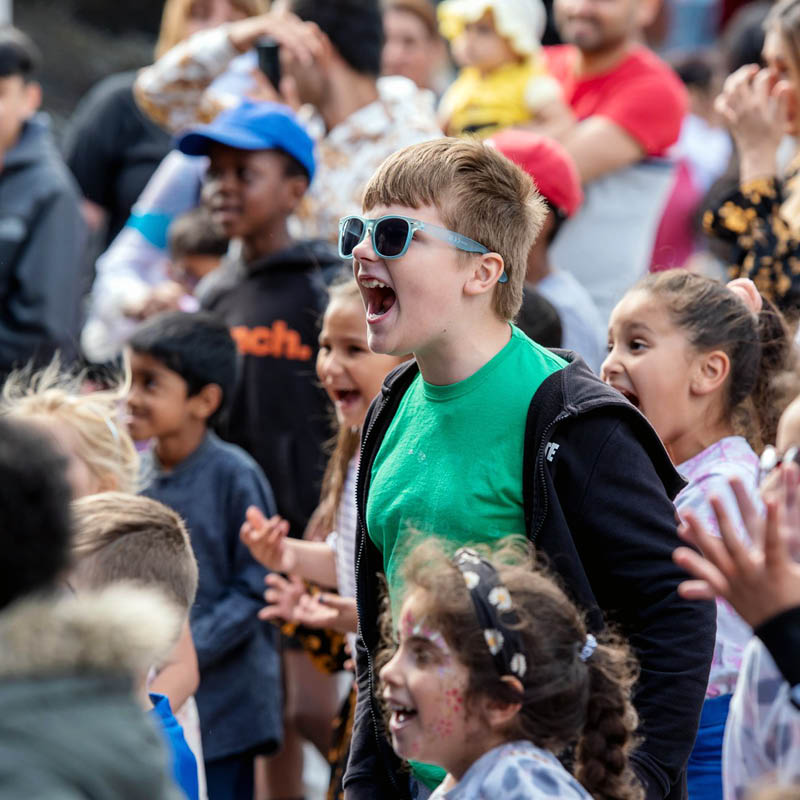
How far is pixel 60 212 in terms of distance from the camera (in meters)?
5.91

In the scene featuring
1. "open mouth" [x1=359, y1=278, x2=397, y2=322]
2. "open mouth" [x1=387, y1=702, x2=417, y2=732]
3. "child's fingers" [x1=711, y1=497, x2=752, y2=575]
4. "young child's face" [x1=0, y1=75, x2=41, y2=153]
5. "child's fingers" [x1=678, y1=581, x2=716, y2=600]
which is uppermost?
"young child's face" [x1=0, y1=75, x2=41, y2=153]

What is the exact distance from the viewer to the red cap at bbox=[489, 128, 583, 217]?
464 cm

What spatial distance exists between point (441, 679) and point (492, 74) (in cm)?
412

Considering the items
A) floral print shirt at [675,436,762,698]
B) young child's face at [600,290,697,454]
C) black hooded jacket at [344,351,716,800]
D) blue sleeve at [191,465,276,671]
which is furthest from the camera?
blue sleeve at [191,465,276,671]

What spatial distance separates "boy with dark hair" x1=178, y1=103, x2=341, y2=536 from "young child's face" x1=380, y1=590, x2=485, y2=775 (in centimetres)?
238

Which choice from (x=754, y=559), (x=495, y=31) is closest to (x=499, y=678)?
(x=754, y=559)

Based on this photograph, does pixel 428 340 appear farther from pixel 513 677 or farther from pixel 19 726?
pixel 19 726

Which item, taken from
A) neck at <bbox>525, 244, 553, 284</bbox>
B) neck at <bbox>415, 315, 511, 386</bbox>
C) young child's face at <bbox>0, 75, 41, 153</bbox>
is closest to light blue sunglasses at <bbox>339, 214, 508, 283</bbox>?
neck at <bbox>415, 315, 511, 386</bbox>

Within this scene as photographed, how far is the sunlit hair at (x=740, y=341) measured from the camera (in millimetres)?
→ 3262

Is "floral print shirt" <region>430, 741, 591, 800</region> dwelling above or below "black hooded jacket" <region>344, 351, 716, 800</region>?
below

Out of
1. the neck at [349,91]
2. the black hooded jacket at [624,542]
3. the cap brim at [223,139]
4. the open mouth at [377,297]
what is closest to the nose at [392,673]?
the black hooded jacket at [624,542]

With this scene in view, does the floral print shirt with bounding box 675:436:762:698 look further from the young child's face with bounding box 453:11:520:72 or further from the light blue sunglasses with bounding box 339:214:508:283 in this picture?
the young child's face with bounding box 453:11:520:72

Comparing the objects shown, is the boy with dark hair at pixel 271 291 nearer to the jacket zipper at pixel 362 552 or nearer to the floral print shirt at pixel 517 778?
the jacket zipper at pixel 362 552

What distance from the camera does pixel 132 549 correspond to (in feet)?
9.83
